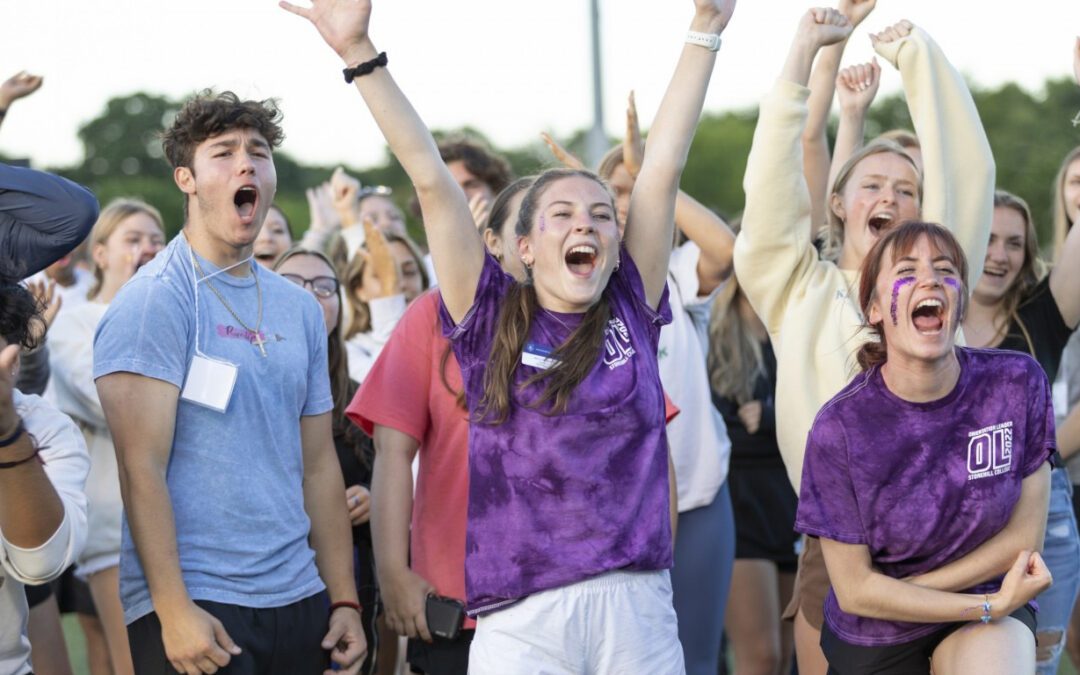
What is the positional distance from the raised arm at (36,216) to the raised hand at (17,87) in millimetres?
585

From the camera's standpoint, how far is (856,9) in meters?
4.42

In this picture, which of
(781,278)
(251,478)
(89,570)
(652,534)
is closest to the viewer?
(652,534)

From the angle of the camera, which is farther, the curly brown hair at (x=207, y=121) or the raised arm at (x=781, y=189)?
the raised arm at (x=781, y=189)

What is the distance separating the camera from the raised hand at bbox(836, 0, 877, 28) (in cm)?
439

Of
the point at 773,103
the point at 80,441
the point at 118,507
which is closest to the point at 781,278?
the point at 773,103

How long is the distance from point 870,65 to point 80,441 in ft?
10.9

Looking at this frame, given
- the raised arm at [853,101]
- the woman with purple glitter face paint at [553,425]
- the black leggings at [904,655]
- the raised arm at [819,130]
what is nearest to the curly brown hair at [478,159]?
the raised arm at [819,130]

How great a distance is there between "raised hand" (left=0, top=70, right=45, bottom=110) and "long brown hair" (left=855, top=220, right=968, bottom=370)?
2.56 meters

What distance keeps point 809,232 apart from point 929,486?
3.52ft

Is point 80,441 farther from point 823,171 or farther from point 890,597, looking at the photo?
point 823,171

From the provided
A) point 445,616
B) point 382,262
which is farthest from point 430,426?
point 382,262

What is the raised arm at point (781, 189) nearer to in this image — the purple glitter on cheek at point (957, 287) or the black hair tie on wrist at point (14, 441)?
the purple glitter on cheek at point (957, 287)

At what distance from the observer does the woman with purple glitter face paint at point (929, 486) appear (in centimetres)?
347

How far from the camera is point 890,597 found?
3.46 metres
